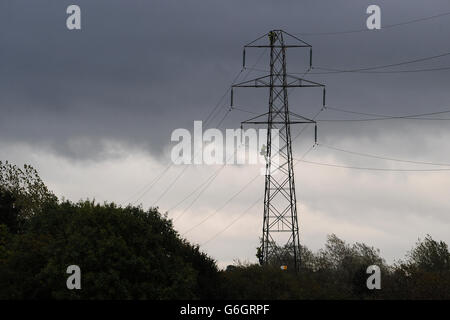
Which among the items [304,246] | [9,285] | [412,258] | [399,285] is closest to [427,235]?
[412,258]

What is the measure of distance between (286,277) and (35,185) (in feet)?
172

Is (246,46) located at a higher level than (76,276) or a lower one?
higher

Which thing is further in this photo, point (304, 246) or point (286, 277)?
point (304, 246)

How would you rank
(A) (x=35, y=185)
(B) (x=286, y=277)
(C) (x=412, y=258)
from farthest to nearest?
1. (C) (x=412, y=258)
2. (A) (x=35, y=185)
3. (B) (x=286, y=277)

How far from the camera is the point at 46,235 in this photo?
64.9m

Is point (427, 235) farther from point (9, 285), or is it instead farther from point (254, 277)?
point (9, 285)

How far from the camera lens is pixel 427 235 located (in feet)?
460
